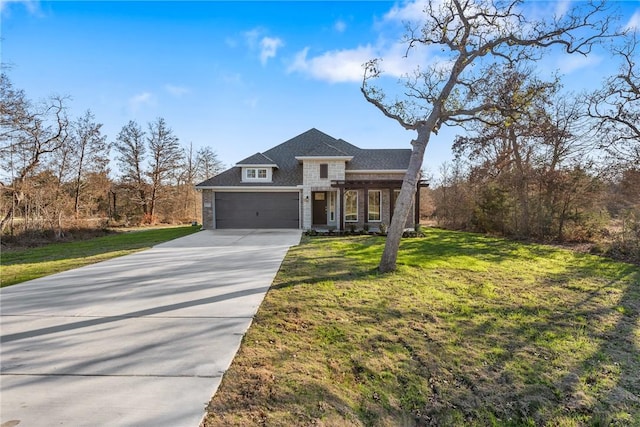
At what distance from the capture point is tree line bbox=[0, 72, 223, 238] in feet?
44.8

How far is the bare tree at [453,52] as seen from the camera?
7.38 m

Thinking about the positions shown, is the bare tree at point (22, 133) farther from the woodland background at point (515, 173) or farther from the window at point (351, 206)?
the window at point (351, 206)

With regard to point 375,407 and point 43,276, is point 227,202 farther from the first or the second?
point 375,407

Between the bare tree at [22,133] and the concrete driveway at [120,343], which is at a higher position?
the bare tree at [22,133]

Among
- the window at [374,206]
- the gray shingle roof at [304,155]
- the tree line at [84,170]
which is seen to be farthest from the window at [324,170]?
the tree line at [84,170]

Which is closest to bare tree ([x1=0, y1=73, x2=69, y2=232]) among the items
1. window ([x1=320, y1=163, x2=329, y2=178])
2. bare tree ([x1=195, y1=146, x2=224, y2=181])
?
window ([x1=320, y1=163, x2=329, y2=178])

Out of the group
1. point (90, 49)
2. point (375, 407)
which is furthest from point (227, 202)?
point (375, 407)

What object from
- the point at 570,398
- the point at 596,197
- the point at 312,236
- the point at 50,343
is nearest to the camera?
the point at 570,398

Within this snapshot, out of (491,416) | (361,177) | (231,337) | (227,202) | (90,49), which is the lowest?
(491,416)

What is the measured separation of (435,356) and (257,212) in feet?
49.2

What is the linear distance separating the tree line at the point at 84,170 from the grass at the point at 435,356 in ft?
49.3

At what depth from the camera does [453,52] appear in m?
8.38

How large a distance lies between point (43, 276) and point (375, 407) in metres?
7.69

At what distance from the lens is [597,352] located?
3.60m
